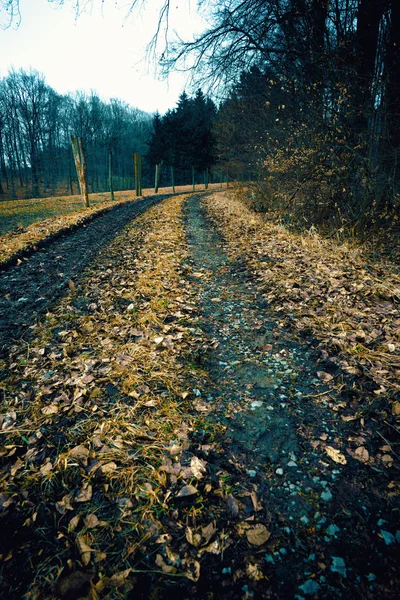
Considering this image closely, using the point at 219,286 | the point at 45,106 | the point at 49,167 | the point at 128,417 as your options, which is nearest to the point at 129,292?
the point at 219,286

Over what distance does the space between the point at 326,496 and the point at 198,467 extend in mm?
790

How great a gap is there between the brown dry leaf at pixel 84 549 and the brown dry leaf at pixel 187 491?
1.69ft

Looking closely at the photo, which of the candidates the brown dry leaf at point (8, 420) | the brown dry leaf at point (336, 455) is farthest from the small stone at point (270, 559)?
the brown dry leaf at point (8, 420)

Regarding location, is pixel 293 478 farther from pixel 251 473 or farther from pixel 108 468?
pixel 108 468

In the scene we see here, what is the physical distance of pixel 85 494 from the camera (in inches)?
69.3

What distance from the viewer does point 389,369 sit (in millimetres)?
2641

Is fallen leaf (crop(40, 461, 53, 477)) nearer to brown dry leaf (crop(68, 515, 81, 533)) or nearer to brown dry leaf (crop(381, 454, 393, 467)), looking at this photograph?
brown dry leaf (crop(68, 515, 81, 533))

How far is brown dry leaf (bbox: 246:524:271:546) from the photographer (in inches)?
60.7

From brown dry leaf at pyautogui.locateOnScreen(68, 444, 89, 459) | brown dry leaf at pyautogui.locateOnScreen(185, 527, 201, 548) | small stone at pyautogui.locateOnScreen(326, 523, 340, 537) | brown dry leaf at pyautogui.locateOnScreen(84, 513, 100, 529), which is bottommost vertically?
small stone at pyautogui.locateOnScreen(326, 523, 340, 537)

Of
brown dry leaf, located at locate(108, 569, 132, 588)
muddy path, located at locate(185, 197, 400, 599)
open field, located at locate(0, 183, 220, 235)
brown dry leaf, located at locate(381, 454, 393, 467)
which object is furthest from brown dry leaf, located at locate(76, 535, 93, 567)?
open field, located at locate(0, 183, 220, 235)

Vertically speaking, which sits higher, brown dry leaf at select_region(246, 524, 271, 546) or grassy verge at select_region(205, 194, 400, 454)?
grassy verge at select_region(205, 194, 400, 454)

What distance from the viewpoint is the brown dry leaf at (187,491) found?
68.6 inches

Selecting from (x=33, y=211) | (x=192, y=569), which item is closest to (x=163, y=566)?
(x=192, y=569)

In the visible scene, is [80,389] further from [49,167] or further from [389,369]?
[49,167]
